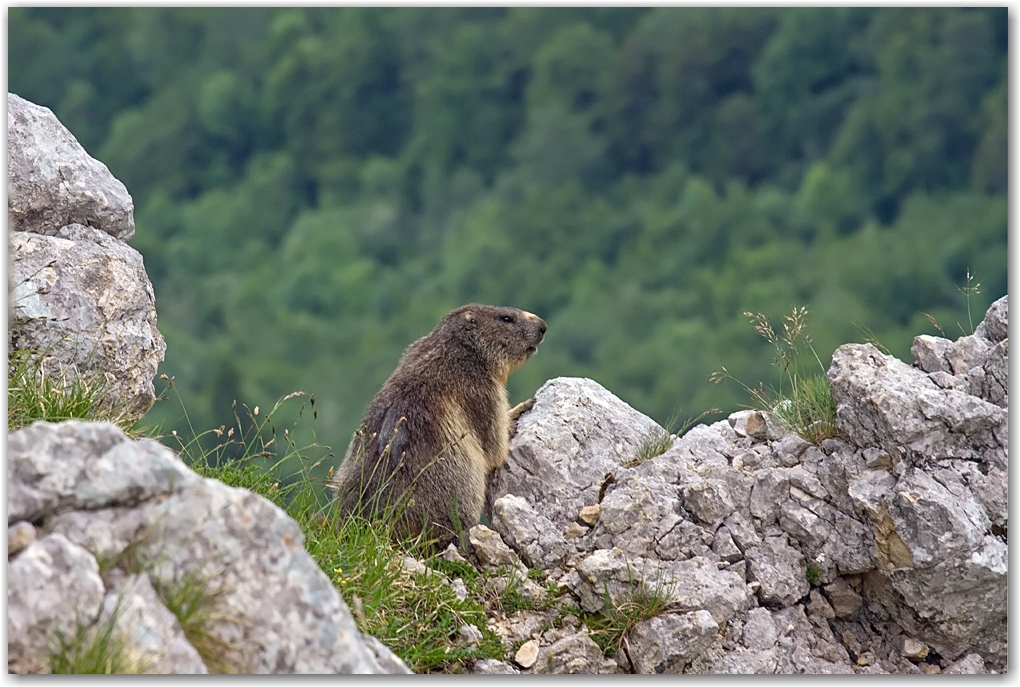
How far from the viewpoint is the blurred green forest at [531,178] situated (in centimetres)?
6725

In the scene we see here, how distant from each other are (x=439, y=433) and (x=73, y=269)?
284cm

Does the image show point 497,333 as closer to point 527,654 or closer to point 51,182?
point 527,654

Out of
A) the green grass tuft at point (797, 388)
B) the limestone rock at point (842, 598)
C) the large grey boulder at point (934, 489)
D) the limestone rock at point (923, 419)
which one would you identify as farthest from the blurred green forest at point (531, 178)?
the limestone rock at point (842, 598)

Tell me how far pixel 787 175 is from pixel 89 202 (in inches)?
3911

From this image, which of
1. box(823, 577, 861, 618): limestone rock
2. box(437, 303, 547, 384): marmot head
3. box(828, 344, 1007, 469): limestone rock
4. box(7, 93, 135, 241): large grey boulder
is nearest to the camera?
box(828, 344, 1007, 469): limestone rock

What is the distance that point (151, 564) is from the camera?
5629 mm

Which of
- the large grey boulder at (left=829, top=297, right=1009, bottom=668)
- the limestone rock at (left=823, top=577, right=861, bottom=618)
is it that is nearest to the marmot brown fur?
the limestone rock at (left=823, top=577, right=861, bottom=618)

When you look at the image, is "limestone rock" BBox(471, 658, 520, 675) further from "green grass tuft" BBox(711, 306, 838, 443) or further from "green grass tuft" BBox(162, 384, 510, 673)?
"green grass tuft" BBox(711, 306, 838, 443)

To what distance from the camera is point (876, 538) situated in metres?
8.21

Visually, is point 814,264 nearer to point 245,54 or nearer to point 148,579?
point 245,54

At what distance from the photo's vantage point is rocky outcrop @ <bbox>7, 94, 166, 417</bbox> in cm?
839

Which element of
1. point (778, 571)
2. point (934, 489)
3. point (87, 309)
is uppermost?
point (87, 309)

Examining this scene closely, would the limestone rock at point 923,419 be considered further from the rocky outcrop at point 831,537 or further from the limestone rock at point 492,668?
the limestone rock at point 492,668

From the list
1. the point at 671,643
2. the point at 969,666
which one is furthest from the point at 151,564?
the point at 969,666
